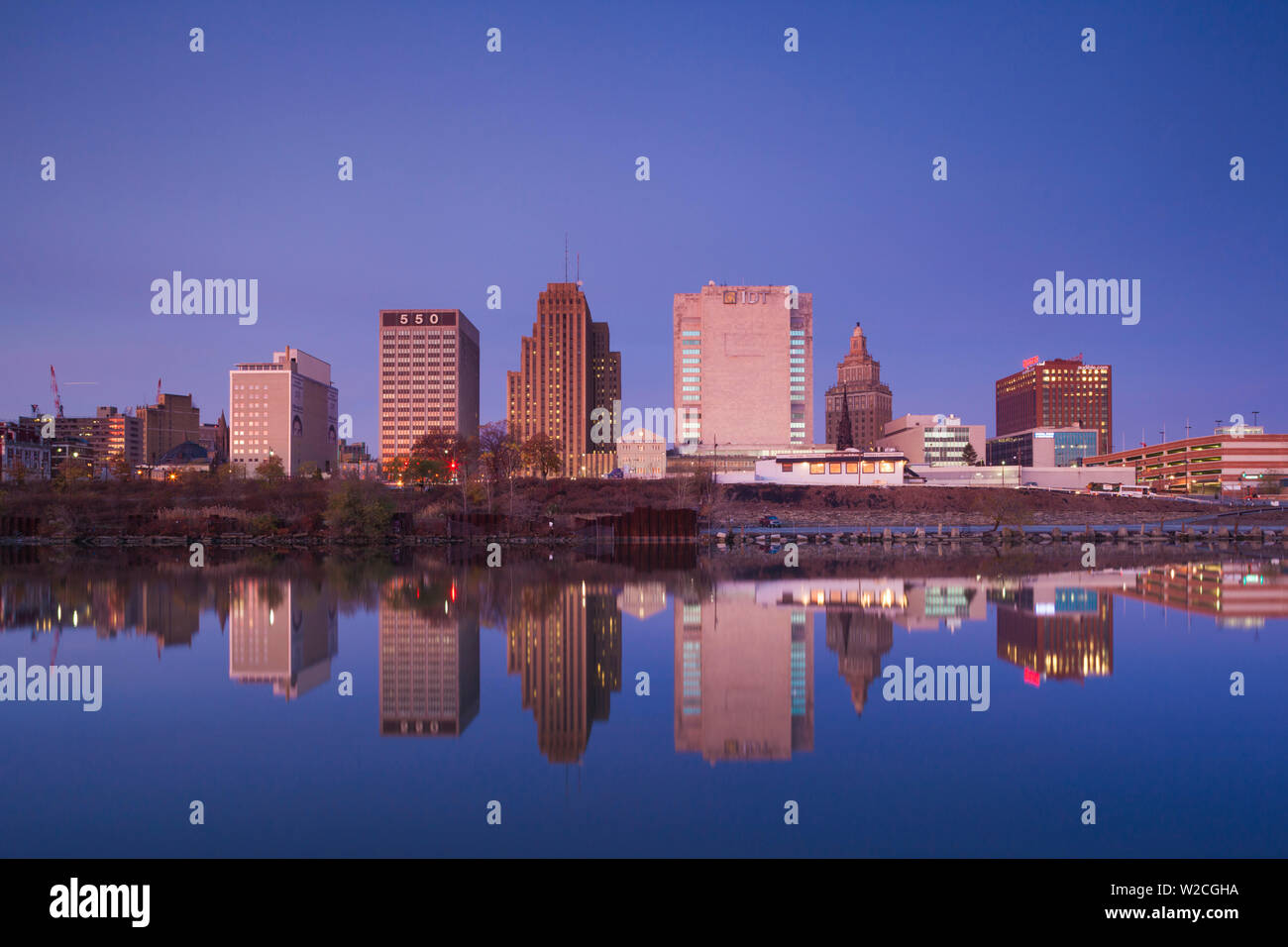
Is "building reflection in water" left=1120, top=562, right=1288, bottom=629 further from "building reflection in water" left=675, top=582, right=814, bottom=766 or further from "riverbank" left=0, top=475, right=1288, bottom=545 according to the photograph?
"riverbank" left=0, top=475, right=1288, bottom=545

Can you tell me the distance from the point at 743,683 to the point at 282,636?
12679mm

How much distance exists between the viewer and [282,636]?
20.7m

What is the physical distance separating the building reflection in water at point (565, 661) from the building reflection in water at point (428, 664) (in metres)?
1.08

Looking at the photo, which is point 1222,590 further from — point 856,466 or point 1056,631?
point 856,466

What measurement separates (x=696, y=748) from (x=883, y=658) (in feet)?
24.2

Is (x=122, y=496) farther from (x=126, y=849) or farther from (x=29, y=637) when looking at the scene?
(x=126, y=849)

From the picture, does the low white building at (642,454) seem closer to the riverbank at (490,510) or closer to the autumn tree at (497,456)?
the autumn tree at (497,456)

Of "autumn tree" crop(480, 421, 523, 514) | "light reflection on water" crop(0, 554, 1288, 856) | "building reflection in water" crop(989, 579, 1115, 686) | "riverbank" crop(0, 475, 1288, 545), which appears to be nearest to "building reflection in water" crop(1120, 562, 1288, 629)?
"light reflection on water" crop(0, 554, 1288, 856)

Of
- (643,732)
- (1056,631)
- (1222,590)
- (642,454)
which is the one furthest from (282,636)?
(642,454)

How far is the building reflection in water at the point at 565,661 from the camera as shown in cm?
1304

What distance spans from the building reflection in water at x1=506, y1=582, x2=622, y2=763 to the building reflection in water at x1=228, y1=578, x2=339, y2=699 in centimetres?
440

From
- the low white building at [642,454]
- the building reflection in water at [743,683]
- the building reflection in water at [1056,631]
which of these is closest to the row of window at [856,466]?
the low white building at [642,454]

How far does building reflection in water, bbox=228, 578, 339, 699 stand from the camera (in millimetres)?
16594
